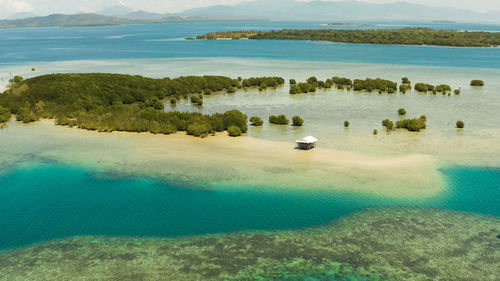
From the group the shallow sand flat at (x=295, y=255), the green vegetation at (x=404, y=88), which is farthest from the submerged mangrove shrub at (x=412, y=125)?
the green vegetation at (x=404, y=88)

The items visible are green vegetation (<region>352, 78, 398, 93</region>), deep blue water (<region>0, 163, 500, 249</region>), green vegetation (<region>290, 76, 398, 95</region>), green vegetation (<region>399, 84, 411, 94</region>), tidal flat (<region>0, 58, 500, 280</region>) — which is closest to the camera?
tidal flat (<region>0, 58, 500, 280</region>)

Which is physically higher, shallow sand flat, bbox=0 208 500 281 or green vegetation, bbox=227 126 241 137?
green vegetation, bbox=227 126 241 137

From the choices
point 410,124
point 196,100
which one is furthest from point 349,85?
point 196,100

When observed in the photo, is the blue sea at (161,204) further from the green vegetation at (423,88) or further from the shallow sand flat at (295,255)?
the green vegetation at (423,88)

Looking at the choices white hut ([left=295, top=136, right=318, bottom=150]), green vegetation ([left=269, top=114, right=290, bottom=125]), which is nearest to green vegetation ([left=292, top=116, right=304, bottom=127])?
green vegetation ([left=269, top=114, right=290, bottom=125])

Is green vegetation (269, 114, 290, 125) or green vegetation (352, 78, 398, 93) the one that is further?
green vegetation (352, 78, 398, 93)

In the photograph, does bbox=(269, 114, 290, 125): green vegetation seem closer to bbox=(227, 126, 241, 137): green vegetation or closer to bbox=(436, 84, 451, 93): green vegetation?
bbox=(227, 126, 241, 137): green vegetation

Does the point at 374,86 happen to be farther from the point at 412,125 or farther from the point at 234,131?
the point at 234,131
